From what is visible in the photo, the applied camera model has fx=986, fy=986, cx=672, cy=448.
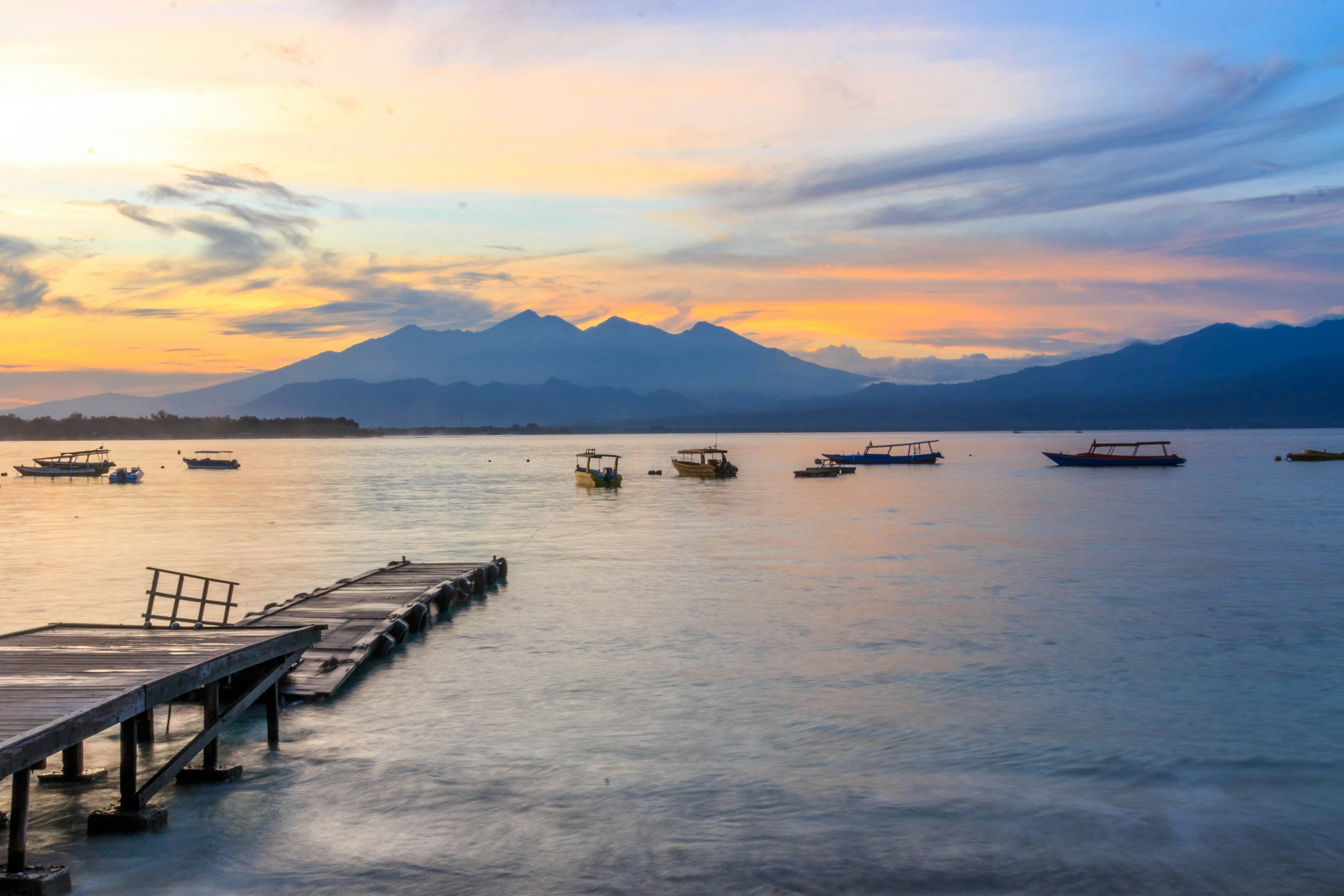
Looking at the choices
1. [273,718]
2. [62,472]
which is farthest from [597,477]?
[273,718]

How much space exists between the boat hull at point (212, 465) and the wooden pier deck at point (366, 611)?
118 metres

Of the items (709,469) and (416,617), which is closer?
(416,617)

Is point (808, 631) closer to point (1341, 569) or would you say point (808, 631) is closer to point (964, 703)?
point (964, 703)

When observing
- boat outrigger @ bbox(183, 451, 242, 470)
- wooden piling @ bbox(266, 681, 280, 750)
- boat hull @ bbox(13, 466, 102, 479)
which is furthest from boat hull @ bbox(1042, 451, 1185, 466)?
wooden piling @ bbox(266, 681, 280, 750)

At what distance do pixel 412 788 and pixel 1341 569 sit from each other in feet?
115

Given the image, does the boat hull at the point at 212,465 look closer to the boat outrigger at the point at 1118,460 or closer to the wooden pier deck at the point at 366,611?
the boat outrigger at the point at 1118,460

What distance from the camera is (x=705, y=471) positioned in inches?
4001

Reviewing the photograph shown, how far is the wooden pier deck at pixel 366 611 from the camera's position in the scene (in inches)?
693

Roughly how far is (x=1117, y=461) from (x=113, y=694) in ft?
404

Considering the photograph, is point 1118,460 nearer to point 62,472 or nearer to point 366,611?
point 366,611

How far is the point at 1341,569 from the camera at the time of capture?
1380 inches

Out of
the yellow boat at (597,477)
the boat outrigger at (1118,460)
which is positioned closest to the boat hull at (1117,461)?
the boat outrigger at (1118,460)

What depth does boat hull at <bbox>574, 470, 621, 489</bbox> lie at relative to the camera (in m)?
86.9

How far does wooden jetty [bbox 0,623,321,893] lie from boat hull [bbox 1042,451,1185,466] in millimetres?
112599
